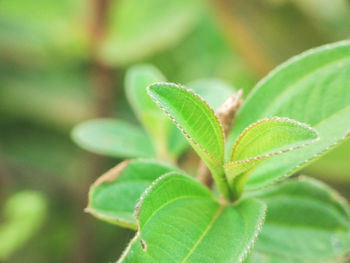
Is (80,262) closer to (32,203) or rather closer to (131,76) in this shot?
(32,203)

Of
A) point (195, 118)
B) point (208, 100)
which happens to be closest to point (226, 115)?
point (195, 118)

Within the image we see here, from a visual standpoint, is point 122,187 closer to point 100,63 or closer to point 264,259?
point 264,259

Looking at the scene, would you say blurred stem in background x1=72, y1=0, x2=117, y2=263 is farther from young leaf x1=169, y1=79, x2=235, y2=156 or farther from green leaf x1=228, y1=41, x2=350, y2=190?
green leaf x1=228, y1=41, x2=350, y2=190

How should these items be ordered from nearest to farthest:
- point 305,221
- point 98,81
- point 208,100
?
point 305,221, point 208,100, point 98,81

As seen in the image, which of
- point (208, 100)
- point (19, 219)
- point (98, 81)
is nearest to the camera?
point (208, 100)

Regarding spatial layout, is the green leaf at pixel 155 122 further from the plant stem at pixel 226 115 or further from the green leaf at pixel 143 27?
the green leaf at pixel 143 27

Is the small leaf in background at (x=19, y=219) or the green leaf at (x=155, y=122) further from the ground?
the green leaf at (x=155, y=122)

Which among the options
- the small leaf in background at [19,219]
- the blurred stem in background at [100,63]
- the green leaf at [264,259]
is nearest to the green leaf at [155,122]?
the green leaf at [264,259]
